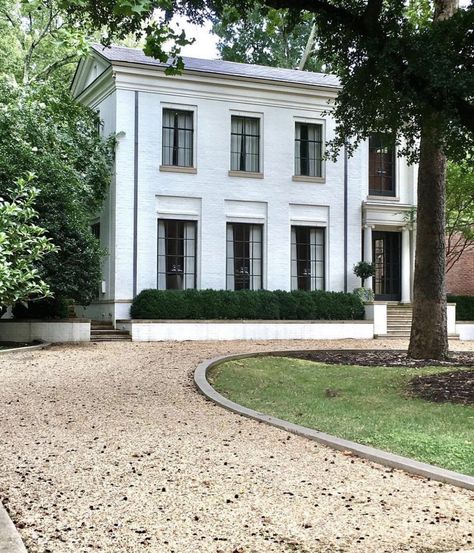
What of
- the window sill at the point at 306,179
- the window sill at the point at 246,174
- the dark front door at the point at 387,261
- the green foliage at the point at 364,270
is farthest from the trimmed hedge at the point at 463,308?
the window sill at the point at 246,174

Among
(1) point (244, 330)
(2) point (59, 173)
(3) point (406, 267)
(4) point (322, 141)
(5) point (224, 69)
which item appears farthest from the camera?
(3) point (406, 267)

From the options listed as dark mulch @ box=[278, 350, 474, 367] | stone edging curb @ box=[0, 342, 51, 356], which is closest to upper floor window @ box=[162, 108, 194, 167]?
stone edging curb @ box=[0, 342, 51, 356]

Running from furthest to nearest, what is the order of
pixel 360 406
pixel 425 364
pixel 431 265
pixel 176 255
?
pixel 176 255, pixel 431 265, pixel 425 364, pixel 360 406

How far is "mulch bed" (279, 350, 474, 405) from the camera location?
355 inches

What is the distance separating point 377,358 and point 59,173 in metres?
8.70

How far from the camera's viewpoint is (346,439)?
21.4 feet

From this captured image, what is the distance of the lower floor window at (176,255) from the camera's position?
66.3 ft

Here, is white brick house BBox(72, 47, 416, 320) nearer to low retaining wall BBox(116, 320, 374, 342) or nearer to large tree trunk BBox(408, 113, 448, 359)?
low retaining wall BBox(116, 320, 374, 342)

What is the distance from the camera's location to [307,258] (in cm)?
2191

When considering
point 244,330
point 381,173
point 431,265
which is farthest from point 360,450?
point 381,173

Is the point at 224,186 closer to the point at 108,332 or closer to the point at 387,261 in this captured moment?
the point at 108,332

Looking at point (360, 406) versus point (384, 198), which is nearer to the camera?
point (360, 406)

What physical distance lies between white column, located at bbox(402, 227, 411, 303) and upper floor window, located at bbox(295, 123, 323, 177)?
12.4ft

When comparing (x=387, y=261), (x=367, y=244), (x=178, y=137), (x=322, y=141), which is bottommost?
(x=387, y=261)
